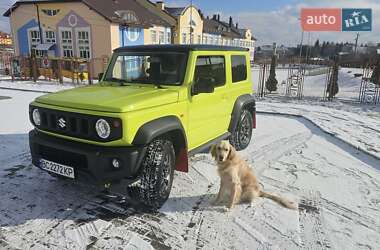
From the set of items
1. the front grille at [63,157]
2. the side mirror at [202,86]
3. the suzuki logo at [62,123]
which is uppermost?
the side mirror at [202,86]

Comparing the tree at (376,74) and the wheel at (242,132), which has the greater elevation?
the tree at (376,74)

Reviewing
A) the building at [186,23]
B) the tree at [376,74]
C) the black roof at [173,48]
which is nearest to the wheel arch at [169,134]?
the black roof at [173,48]

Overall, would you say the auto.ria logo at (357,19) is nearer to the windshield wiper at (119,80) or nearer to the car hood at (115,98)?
the windshield wiper at (119,80)

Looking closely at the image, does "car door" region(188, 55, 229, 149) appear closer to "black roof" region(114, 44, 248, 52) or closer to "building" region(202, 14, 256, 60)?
"black roof" region(114, 44, 248, 52)

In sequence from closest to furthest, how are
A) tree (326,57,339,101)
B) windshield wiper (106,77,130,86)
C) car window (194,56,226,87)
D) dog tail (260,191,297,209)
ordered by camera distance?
dog tail (260,191,297,209), car window (194,56,226,87), windshield wiper (106,77,130,86), tree (326,57,339,101)

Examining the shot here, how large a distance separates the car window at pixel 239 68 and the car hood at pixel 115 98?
73.3 inches

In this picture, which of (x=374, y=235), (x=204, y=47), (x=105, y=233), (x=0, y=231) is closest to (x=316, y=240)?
(x=374, y=235)

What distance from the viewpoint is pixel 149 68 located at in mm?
4477

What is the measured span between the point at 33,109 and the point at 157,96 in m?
1.57

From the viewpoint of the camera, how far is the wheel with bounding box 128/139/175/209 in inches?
140

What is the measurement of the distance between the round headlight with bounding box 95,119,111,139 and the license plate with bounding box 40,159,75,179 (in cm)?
56

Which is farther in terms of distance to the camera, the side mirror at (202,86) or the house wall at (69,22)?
the house wall at (69,22)

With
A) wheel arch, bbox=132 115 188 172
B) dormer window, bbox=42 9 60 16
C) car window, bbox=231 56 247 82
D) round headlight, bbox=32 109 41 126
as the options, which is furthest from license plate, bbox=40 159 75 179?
dormer window, bbox=42 9 60 16

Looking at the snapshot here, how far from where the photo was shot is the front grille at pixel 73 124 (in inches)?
128
